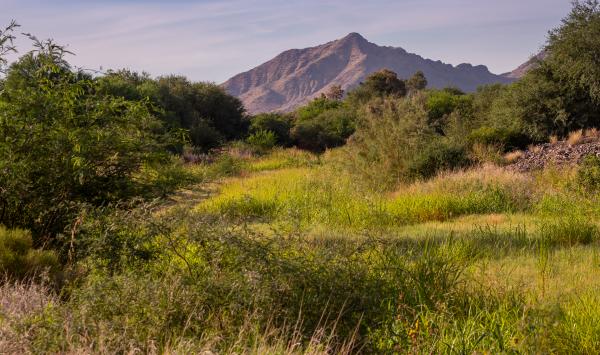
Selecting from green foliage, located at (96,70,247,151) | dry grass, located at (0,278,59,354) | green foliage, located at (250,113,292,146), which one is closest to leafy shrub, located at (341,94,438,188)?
dry grass, located at (0,278,59,354)

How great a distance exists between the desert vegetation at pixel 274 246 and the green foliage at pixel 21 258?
19mm

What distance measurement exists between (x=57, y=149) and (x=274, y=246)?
117 inches

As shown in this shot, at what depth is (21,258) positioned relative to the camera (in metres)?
5.32

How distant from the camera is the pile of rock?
15102 millimetres

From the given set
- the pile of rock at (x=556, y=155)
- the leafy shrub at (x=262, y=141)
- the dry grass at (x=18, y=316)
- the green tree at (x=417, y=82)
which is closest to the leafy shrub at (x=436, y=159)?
the pile of rock at (x=556, y=155)

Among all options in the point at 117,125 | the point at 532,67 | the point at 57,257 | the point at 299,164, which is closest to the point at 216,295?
the point at 57,257

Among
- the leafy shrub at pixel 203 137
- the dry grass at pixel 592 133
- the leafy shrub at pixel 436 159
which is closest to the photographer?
the leafy shrub at pixel 436 159

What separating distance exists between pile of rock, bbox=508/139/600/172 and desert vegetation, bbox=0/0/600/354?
0.38m

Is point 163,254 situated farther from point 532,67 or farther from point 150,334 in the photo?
point 532,67

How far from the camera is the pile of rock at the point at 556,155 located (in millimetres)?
15102

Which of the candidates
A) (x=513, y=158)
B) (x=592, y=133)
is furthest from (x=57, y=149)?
(x=592, y=133)

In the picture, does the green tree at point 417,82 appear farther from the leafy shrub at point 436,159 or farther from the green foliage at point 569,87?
the leafy shrub at point 436,159

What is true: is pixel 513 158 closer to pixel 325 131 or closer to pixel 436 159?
pixel 436 159

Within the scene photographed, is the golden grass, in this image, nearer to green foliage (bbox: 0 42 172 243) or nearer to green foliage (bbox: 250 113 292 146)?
green foliage (bbox: 0 42 172 243)
